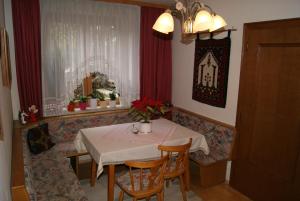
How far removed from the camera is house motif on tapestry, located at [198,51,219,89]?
3362 millimetres

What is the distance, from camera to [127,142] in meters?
2.64

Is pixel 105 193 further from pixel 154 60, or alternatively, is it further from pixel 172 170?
pixel 154 60

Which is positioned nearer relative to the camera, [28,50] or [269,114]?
[269,114]

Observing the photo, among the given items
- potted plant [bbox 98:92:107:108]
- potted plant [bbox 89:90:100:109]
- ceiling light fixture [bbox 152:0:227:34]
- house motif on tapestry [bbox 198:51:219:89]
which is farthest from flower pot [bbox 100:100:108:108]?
ceiling light fixture [bbox 152:0:227:34]

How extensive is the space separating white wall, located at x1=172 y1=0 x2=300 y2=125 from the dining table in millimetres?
667

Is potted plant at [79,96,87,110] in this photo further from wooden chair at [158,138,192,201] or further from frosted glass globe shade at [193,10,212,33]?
frosted glass globe shade at [193,10,212,33]

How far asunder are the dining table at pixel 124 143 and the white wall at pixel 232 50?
26.3 inches

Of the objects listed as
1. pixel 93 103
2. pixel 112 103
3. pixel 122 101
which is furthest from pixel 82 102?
pixel 122 101

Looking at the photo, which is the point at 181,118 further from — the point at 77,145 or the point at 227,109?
the point at 77,145

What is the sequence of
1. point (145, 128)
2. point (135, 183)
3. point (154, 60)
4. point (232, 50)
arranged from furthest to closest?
point (154, 60), point (232, 50), point (145, 128), point (135, 183)

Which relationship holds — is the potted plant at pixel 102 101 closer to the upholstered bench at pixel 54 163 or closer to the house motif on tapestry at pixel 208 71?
the upholstered bench at pixel 54 163

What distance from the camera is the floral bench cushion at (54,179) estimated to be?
2.21m

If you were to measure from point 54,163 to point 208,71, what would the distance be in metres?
2.41

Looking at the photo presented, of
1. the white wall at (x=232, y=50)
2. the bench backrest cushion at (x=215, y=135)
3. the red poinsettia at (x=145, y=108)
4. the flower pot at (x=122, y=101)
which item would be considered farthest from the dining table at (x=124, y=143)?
the flower pot at (x=122, y=101)
